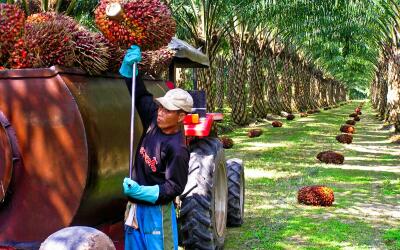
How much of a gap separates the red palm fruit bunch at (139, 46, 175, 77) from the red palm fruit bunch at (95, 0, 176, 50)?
0.57m

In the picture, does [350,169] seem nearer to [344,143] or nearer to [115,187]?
[344,143]

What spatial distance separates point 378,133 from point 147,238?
20.3 metres

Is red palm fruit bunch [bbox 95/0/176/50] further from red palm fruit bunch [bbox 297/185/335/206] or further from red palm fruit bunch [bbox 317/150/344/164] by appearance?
red palm fruit bunch [bbox 317/150/344/164]

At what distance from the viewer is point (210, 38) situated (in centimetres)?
2028

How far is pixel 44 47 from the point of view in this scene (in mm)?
3621

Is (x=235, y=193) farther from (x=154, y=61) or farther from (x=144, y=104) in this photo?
(x=144, y=104)

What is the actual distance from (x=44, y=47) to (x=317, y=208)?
18.3 feet

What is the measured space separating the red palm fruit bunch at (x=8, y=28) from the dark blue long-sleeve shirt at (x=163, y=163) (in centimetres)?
112

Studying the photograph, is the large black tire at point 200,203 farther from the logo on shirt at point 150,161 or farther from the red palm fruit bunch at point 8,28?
the red palm fruit bunch at point 8,28

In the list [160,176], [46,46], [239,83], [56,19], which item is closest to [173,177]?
[160,176]

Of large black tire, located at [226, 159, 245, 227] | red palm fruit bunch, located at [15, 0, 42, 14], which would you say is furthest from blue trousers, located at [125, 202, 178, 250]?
red palm fruit bunch, located at [15, 0, 42, 14]

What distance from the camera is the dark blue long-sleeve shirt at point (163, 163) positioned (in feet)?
11.9

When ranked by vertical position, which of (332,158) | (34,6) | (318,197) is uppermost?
(34,6)

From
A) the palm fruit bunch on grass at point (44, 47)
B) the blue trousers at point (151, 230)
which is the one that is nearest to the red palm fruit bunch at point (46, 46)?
the palm fruit bunch on grass at point (44, 47)
